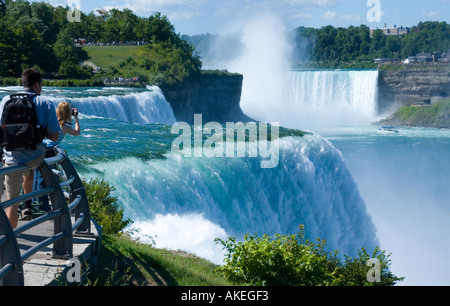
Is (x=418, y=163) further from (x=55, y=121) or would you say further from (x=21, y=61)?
(x=55, y=121)

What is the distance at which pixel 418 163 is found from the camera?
43.0 meters

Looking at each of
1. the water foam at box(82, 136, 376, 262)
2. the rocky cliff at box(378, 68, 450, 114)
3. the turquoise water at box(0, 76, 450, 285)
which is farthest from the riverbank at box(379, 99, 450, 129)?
the water foam at box(82, 136, 376, 262)

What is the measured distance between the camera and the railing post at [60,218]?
14.5 ft

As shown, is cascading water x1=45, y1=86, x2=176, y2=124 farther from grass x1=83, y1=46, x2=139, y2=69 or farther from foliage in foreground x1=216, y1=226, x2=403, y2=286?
foliage in foreground x1=216, y1=226, x2=403, y2=286

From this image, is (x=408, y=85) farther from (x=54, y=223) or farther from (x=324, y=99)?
(x=54, y=223)

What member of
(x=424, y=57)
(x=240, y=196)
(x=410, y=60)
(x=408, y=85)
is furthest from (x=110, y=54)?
(x=424, y=57)

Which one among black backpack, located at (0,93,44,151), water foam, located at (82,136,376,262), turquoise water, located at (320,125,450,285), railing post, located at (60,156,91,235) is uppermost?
black backpack, located at (0,93,44,151)

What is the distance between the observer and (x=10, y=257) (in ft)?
12.4

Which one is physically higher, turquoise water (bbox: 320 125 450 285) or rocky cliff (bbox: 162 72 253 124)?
rocky cliff (bbox: 162 72 253 124)

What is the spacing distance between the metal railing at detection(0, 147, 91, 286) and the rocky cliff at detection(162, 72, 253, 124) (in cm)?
4187

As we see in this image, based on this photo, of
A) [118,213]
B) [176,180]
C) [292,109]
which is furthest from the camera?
[292,109]

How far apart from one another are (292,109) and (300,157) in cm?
5457

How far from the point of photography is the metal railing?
12.3 ft
